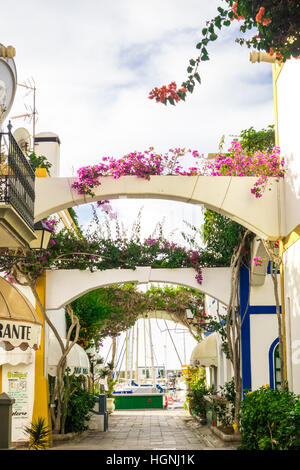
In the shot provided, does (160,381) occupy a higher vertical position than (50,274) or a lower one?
lower

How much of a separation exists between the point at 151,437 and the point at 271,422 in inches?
350

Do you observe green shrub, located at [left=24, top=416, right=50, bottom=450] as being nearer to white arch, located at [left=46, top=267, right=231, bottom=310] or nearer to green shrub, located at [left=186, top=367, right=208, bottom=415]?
white arch, located at [left=46, top=267, right=231, bottom=310]

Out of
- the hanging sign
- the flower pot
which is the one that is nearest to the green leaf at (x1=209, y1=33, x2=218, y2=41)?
the hanging sign

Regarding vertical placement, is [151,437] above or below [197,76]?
below

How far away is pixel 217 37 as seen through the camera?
6.41 metres

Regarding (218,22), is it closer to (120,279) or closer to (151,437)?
(120,279)

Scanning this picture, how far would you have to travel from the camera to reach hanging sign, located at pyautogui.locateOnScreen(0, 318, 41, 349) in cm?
878

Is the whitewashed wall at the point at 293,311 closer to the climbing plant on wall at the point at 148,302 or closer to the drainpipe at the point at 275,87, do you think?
the drainpipe at the point at 275,87

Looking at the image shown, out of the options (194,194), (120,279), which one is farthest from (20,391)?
(194,194)

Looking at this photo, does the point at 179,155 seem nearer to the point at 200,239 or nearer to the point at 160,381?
the point at 200,239

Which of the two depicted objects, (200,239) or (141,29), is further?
(200,239)

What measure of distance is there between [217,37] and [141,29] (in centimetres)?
166

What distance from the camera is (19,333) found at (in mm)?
9125

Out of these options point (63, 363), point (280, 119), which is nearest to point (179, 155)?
point (280, 119)
